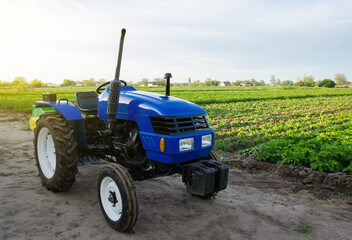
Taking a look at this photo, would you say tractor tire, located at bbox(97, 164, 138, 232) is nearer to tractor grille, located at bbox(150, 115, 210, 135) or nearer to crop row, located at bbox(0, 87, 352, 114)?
tractor grille, located at bbox(150, 115, 210, 135)

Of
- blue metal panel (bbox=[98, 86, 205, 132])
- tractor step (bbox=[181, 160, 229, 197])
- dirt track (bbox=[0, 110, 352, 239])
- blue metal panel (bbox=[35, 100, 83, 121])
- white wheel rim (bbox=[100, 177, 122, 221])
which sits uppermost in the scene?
blue metal panel (bbox=[98, 86, 205, 132])

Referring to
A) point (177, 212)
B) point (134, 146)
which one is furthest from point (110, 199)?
point (177, 212)

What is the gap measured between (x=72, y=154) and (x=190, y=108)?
69.0 inches

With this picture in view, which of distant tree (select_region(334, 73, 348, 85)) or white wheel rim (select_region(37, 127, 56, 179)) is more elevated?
distant tree (select_region(334, 73, 348, 85))

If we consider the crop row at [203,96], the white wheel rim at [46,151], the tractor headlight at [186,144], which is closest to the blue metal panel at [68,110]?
the white wheel rim at [46,151]

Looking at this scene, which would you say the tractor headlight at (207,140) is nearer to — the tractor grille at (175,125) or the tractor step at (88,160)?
the tractor grille at (175,125)

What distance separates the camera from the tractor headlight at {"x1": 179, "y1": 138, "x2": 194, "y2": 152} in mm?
3221

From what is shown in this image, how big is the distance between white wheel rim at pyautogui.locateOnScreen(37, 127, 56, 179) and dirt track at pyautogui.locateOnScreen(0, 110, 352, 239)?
0.30 m

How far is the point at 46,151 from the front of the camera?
15.4ft

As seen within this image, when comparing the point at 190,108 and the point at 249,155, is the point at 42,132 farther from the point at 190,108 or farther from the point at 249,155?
the point at 249,155

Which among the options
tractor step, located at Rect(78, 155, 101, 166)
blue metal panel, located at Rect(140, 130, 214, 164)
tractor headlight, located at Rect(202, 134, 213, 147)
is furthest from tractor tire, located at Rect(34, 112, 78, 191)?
tractor headlight, located at Rect(202, 134, 213, 147)

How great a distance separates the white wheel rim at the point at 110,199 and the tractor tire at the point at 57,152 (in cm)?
74

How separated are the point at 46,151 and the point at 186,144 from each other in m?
2.65

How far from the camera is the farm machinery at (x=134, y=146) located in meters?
3.19
